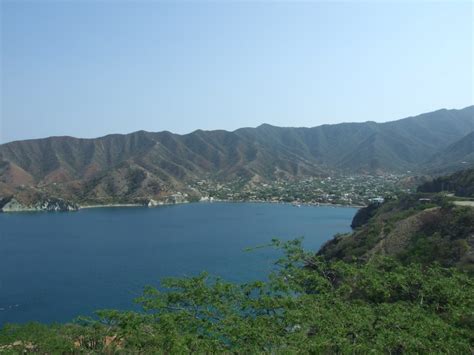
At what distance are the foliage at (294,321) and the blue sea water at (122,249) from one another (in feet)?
71.4

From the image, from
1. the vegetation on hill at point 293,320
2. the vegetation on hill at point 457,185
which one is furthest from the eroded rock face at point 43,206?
the vegetation on hill at point 293,320

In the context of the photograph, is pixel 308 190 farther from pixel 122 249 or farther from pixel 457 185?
pixel 122 249

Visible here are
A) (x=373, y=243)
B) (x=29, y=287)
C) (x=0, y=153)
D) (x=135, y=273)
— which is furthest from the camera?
(x=0, y=153)

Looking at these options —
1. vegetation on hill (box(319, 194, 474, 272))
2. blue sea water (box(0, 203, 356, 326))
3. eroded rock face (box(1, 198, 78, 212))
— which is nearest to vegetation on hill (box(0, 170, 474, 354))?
vegetation on hill (box(319, 194, 474, 272))

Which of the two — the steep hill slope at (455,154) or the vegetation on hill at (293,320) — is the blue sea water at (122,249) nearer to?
the vegetation on hill at (293,320)

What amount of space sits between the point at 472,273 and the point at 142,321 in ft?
54.7

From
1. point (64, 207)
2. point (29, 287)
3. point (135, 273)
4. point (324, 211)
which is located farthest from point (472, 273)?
point (64, 207)

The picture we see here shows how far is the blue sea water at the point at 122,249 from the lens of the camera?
40.6 m

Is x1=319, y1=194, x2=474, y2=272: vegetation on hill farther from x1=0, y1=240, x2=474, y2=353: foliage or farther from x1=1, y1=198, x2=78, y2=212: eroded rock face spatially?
x1=1, y1=198, x2=78, y2=212: eroded rock face

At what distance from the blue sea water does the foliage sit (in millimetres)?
21777

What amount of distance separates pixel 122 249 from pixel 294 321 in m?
53.8

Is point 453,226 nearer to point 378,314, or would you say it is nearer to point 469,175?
point 378,314

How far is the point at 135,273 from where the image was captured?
4844 cm

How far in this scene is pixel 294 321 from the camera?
13.5 m
